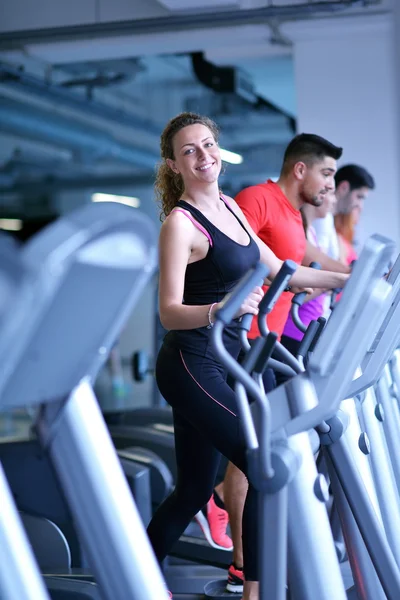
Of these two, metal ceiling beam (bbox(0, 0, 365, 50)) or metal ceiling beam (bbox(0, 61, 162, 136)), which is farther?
metal ceiling beam (bbox(0, 61, 162, 136))

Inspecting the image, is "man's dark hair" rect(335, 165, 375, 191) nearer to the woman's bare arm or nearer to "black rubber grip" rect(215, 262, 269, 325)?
the woman's bare arm

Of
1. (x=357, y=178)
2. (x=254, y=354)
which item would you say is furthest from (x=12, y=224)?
(x=254, y=354)

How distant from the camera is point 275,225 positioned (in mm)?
3061

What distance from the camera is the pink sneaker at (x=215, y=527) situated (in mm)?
3365

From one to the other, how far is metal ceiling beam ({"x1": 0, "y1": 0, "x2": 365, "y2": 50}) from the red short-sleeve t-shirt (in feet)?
8.49

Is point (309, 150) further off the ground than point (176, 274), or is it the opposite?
point (309, 150)

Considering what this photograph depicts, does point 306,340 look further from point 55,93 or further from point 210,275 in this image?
point 55,93

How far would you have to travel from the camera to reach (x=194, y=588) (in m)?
3.15

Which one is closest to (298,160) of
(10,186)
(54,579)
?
(54,579)

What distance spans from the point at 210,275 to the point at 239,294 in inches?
38.3

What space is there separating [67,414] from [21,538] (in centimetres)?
18

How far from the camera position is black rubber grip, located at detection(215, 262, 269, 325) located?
4.61 feet

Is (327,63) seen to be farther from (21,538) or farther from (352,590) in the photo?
(21,538)

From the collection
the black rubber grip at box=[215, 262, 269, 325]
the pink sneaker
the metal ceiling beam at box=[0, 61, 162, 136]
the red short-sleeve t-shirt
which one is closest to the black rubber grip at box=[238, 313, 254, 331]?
the black rubber grip at box=[215, 262, 269, 325]
